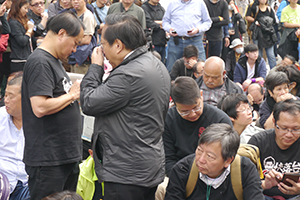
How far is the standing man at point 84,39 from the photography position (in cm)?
546

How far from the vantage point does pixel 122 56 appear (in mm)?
2303

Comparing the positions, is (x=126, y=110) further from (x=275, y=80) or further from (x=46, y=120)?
(x=275, y=80)

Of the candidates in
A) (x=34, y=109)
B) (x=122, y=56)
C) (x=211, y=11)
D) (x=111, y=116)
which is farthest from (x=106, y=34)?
(x=211, y=11)

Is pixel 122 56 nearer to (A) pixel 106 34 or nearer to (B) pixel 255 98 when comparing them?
(A) pixel 106 34

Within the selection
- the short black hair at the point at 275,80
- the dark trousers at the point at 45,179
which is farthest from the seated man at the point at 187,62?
the dark trousers at the point at 45,179

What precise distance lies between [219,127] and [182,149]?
76 cm

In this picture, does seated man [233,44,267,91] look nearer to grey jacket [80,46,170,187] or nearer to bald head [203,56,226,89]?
bald head [203,56,226,89]

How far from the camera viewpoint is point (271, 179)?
9.55 ft

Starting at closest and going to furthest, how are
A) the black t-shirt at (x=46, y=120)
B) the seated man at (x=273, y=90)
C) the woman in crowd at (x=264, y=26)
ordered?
the black t-shirt at (x=46, y=120), the seated man at (x=273, y=90), the woman in crowd at (x=264, y=26)

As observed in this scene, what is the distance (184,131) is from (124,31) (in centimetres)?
130

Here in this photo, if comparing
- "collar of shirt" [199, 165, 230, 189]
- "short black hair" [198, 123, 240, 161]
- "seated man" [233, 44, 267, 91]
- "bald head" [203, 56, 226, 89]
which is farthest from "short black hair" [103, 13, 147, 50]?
"seated man" [233, 44, 267, 91]

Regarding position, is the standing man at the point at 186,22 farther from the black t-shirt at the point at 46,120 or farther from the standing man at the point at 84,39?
the black t-shirt at the point at 46,120

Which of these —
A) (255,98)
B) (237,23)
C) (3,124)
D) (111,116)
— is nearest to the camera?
(111,116)

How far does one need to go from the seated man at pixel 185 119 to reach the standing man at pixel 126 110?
0.76m
